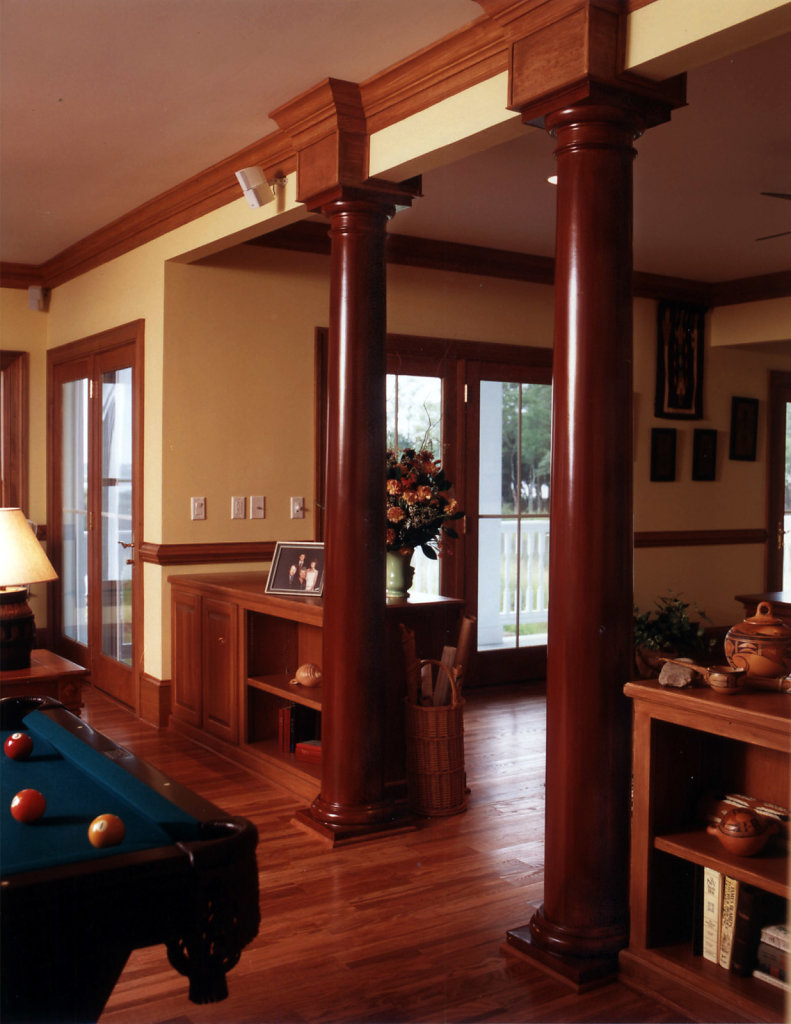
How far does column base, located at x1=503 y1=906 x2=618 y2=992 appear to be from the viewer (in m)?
2.75

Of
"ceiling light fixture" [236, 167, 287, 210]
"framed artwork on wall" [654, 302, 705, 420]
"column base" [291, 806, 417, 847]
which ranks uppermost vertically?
"ceiling light fixture" [236, 167, 287, 210]

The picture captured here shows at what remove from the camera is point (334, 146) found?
3799mm

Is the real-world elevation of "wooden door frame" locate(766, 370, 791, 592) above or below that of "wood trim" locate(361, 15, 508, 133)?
below

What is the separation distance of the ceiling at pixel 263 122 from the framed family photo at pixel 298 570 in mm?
1787

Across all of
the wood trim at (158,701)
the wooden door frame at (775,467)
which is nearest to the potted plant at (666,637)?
the wooden door frame at (775,467)

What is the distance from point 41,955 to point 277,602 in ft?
9.70

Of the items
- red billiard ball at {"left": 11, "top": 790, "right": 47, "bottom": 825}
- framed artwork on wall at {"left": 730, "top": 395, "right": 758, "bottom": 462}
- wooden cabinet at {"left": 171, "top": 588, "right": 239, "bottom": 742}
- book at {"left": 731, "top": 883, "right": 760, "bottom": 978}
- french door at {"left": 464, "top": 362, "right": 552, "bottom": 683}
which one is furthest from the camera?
framed artwork on wall at {"left": 730, "top": 395, "right": 758, "bottom": 462}

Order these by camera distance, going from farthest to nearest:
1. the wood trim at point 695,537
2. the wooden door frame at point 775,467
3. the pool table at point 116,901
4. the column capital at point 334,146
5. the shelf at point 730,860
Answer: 1. the wooden door frame at point 775,467
2. the wood trim at point 695,537
3. the column capital at point 334,146
4. the shelf at point 730,860
5. the pool table at point 116,901

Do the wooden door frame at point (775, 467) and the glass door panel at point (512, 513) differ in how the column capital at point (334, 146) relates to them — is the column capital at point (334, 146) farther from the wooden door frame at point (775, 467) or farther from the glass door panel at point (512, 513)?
the wooden door frame at point (775, 467)

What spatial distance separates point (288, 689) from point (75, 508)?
9.96 feet

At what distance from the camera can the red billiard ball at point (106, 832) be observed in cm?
170

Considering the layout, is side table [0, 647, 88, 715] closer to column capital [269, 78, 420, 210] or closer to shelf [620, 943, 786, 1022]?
column capital [269, 78, 420, 210]

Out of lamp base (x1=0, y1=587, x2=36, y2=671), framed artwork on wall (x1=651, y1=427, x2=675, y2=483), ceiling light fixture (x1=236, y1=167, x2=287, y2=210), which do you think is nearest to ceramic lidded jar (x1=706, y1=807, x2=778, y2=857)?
lamp base (x1=0, y1=587, x2=36, y2=671)

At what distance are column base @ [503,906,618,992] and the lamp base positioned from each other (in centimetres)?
230
